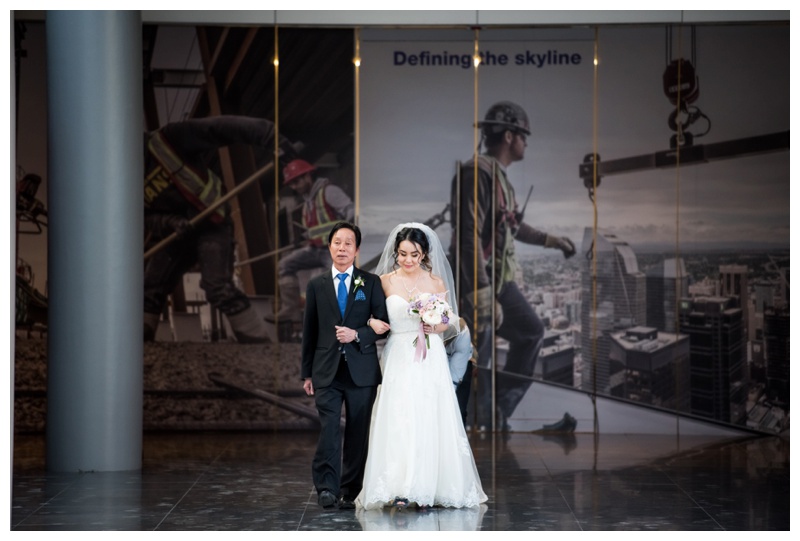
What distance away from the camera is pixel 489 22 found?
10.5 metres

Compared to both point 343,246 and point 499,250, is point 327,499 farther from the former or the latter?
point 499,250

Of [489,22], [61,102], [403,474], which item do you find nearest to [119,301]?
[61,102]

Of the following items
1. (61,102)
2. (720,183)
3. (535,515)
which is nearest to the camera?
(535,515)

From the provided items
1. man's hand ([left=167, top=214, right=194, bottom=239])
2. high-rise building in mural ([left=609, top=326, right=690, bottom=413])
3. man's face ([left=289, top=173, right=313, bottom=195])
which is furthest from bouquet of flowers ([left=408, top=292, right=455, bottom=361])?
man's hand ([left=167, top=214, right=194, bottom=239])

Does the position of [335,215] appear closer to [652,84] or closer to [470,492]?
[652,84]

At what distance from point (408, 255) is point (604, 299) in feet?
13.3

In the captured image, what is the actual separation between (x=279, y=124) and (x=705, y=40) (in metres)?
3.87

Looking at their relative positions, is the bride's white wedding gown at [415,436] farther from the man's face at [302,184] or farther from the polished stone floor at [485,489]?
the man's face at [302,184]

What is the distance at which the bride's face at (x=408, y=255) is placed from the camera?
22.5ft

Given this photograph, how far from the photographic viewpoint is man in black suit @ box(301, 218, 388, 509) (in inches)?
264

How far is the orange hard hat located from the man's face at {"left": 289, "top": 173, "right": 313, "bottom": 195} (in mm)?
27

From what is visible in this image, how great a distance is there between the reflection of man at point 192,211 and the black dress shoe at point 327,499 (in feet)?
13.2

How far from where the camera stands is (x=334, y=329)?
6.80m

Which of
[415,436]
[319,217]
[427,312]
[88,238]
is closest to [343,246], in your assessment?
[427,312]
